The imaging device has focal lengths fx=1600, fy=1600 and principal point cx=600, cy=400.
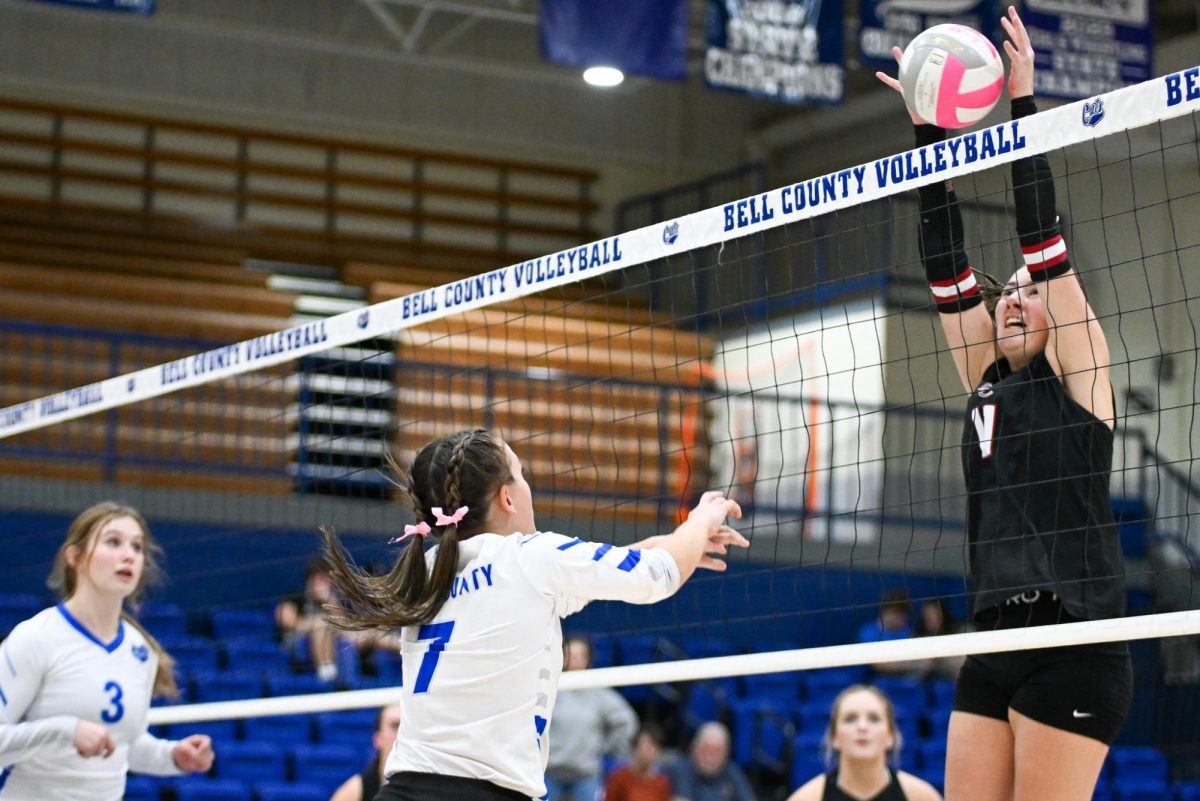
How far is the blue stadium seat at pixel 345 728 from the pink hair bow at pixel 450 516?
22.9 feet

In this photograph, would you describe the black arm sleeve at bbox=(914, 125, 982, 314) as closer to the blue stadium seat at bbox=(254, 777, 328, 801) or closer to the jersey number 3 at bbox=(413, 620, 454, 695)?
the jersey number 3 at bbox=(413, 620, 454, 695)

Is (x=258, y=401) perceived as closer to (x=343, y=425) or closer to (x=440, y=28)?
(x=343, y=425)

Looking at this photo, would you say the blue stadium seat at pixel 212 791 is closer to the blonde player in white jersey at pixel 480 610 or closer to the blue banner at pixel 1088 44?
the blonde player in white jersey at pixel 480 610

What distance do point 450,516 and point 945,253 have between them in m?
1.49

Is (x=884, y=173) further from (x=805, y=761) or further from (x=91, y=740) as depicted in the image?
(x=805, y=761)

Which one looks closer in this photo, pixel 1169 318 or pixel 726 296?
pixel 1169 318

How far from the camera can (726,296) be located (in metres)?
16.2

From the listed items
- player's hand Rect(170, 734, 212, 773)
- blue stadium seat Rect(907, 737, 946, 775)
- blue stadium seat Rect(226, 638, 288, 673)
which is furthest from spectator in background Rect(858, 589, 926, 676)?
player's hand Rect(170, 734, 212, 773)

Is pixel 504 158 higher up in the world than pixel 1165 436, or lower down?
higher up

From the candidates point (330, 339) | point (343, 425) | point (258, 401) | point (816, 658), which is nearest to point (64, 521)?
point (258, 401)

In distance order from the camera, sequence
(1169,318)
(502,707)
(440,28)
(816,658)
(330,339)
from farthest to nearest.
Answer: (440,28), (1169,318), (330,339), (816,658), (502,707)

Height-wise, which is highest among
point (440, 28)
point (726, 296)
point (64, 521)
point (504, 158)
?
point (440, 28)

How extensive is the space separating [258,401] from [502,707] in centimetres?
1100

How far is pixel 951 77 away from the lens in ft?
13.5
